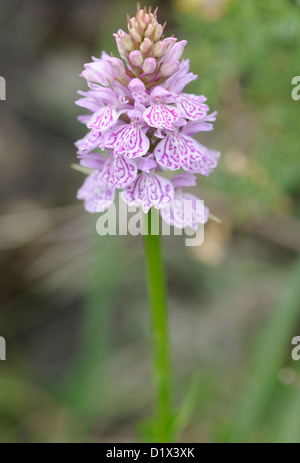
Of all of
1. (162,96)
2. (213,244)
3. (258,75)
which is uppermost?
(258,75)

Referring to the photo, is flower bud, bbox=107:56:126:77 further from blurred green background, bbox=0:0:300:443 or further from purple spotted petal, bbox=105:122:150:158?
blurred green background, bbox=0:0:300:443

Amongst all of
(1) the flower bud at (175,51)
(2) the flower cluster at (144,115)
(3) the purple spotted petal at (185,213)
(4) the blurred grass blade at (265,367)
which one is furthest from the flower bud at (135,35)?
(4) the blurred grass blade at (265,367)

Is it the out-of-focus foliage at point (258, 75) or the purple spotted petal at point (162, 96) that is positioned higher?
the out-of-focus foliage at point (258, 75)

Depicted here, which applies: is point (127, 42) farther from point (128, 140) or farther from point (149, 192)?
point (149, 192)

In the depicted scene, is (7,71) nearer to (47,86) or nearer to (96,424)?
(47,86)

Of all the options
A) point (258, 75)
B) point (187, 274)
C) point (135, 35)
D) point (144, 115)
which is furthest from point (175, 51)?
point (187, 274)

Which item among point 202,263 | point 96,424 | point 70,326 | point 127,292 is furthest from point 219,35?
point 96,424

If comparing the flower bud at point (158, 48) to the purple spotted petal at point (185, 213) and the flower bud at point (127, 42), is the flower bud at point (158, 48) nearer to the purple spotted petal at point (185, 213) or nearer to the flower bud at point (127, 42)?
the flower bud at point (127, 42)

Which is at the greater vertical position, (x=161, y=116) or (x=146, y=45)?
(x=146, y=45)

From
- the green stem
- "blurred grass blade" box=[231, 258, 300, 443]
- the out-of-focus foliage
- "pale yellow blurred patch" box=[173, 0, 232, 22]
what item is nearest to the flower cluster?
the green stem
